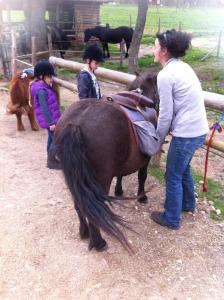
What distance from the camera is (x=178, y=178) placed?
311 cm

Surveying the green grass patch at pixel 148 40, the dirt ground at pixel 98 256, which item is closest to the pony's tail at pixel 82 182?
the dirt ground at pixel 98 256

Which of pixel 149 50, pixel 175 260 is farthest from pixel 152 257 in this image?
pixel 149 50

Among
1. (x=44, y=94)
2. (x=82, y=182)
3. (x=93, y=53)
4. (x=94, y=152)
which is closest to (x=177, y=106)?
(x=94, y=152)

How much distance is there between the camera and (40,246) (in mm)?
3033

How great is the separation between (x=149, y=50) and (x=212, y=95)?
12964mm

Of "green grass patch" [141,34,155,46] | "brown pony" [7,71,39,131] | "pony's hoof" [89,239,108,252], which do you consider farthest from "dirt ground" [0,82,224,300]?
"green grass patch" [141,34,155,46]

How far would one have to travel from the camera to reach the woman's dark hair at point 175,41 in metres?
2.65

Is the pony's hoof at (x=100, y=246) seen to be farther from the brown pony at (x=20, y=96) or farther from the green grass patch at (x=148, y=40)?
the green grass patch at (x=148, y=40)

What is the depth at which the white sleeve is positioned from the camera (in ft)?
8.83

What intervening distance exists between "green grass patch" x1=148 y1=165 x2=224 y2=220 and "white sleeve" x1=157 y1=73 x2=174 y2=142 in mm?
1294

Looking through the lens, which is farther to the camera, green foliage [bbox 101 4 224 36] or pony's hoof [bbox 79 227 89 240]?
green foliage [bbox 101 4 224 36]

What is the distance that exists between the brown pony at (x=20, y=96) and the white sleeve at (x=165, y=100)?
365 centimetres

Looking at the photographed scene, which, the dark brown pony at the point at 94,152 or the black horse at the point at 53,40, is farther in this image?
the black horse at the point at 53,40

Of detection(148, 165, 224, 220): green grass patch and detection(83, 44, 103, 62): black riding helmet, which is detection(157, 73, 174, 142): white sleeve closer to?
Answer: detection(83, 44, 103, 62): black riding helmet
